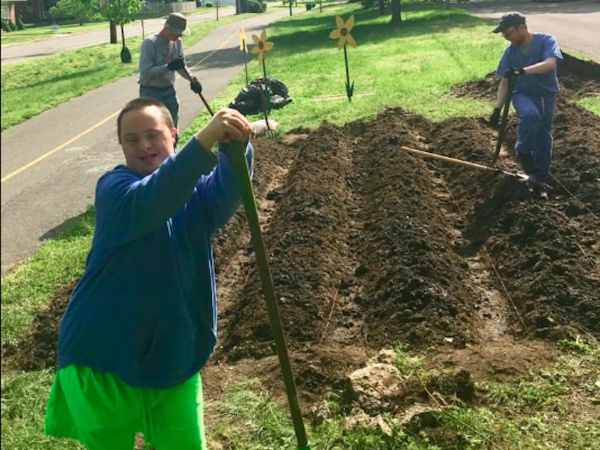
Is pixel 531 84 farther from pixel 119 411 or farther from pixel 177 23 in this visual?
pixel 119 411

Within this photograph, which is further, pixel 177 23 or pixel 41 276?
pixel 177 23

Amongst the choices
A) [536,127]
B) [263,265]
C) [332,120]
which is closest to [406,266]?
[536,127]

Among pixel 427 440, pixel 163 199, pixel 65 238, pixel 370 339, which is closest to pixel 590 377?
pixel 427 440

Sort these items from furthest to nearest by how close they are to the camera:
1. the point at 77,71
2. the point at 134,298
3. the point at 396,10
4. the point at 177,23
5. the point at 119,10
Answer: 1. the point at 396,10
2. the point at 77,71
3. the point at 177,23
4. the point at 119,10
5. the point at 134,298

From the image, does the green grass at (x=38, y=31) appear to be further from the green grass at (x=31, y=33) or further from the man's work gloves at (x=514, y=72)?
the man's work gloves at (x=514, y=72)

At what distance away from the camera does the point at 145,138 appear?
236cm

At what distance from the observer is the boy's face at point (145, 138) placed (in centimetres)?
232

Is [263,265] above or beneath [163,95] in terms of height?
beneath

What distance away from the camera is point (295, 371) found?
4.32m

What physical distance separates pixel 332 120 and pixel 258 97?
1910 mm

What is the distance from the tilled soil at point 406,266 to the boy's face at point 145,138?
84.8 inches

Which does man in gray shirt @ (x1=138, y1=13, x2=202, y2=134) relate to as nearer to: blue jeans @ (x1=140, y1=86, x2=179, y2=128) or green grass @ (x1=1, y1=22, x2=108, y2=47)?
blue jeans @ (x1=140, y1=86, x2=179, y2=128)

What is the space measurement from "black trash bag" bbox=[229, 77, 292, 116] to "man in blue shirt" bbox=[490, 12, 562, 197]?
6163mm

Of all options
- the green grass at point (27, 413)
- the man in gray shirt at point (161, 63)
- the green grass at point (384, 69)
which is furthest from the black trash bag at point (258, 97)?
the green grass at point (27, 413)
